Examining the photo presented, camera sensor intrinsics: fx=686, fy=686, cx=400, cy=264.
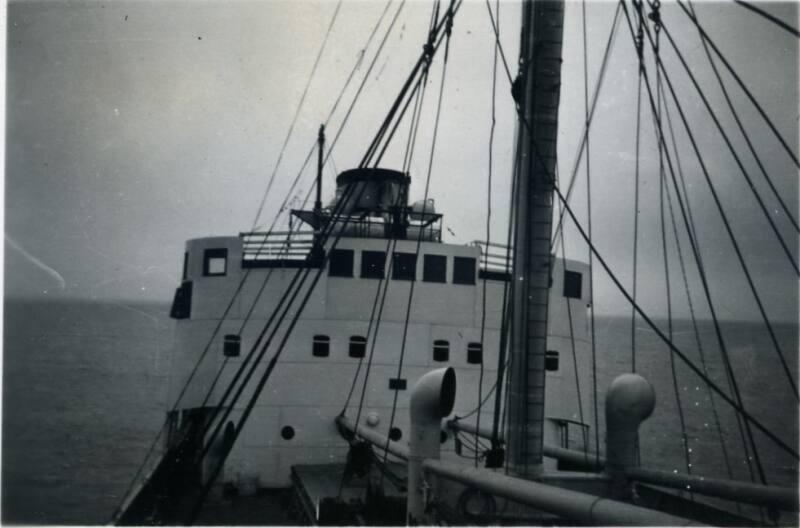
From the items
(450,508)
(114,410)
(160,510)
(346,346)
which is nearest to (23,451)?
(114,410)

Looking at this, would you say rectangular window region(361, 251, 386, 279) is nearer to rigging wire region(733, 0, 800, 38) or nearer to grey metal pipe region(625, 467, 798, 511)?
grey metal pipe region(625, 467, 798, 511)

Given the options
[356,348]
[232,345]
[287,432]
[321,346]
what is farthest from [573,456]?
[232,345]

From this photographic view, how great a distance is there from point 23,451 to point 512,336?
110 feet

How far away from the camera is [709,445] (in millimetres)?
37656

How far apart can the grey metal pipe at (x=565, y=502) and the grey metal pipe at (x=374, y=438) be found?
2520 millimetres

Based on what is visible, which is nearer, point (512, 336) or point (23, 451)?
point (512, 336)

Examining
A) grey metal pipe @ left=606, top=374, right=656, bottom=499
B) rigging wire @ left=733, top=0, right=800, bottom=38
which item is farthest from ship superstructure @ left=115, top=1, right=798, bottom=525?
rigging wire @ left=733, top=0, right=800, bottom=38

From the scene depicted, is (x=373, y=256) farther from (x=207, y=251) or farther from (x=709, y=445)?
(x=709, y=445)

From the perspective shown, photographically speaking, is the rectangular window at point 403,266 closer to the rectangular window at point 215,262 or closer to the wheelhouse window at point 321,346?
the wheelhouse window at point 321,346

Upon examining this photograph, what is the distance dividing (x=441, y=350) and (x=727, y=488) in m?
8.73

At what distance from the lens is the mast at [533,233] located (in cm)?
596

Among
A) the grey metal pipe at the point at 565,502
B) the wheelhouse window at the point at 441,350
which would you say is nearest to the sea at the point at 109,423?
the grey metal pipe at the point at 565,502

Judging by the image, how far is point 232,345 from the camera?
14305mm

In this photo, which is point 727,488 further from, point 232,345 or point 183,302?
point 183,302
